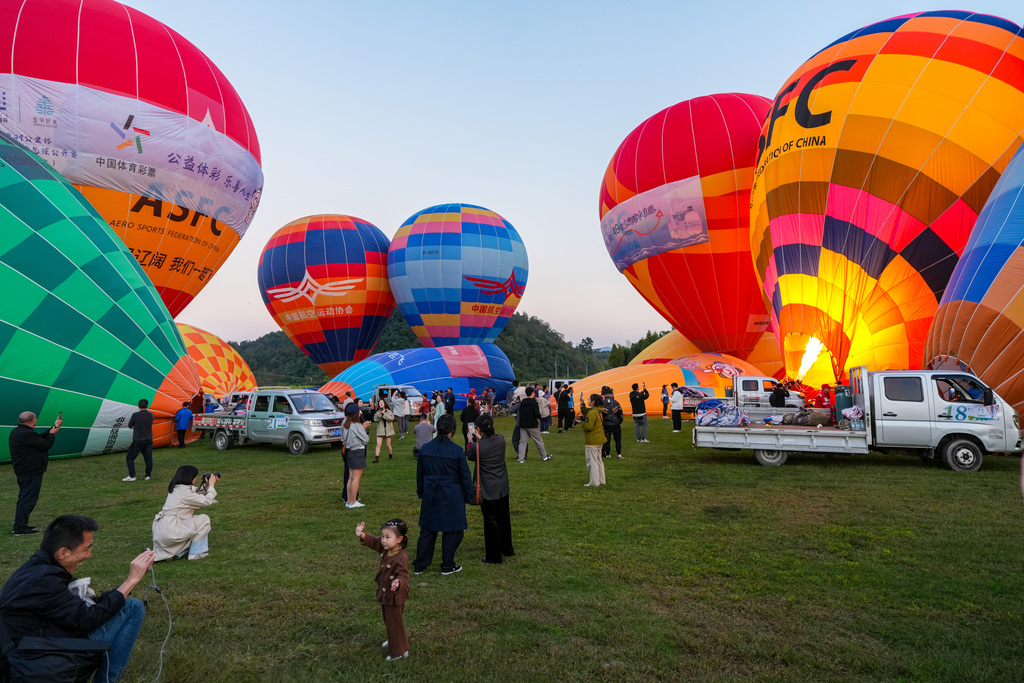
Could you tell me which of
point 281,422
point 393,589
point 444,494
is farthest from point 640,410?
point 393,589

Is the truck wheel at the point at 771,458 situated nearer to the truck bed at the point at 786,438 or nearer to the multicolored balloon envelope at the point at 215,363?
the truck bed at the point at 786,438

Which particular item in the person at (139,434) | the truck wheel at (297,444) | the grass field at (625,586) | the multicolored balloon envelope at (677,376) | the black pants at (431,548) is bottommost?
the grass field at (625,586)

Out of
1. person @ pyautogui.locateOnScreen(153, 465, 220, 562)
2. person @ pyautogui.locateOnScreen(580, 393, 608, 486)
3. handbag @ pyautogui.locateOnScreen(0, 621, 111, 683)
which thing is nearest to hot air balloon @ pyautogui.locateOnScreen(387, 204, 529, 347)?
person @ pyautogui.locateOnScreen(580, 393, 608, 486)

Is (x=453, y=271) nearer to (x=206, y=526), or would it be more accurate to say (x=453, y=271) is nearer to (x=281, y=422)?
(x=281, y=422)

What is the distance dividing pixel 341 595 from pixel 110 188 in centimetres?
1576

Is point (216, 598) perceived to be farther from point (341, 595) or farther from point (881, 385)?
point (881, 385)

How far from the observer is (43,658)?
2.72 m

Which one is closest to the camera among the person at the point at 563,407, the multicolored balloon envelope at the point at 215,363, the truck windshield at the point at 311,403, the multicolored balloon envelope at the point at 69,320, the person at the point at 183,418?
the multicolored balloon envelope at the point at 69,320

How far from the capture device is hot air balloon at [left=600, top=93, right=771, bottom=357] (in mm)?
21359

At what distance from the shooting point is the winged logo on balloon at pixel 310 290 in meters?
32.0

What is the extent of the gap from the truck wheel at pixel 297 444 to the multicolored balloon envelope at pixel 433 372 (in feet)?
32.0

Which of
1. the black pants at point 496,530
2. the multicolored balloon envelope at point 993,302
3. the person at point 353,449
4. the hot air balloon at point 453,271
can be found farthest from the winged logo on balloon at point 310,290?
the black pants at point 496,530

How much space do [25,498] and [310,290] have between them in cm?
2561

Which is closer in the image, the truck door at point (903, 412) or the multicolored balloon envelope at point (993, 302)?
the truck door at point (903, 412)
